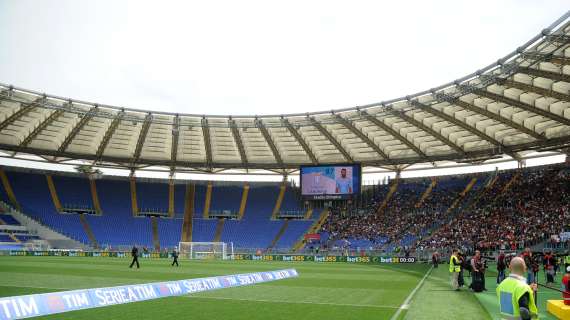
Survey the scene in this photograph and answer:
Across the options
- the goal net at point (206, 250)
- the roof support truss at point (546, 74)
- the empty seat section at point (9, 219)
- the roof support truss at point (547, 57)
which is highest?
the roof support truss at point (547, 57)

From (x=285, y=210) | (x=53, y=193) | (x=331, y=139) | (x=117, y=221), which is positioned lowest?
(x=117, y=221)

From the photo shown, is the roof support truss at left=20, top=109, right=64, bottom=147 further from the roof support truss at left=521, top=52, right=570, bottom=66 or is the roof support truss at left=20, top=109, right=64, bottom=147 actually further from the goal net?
the roof support truss at left=521, top=52, right=570, bottom=66

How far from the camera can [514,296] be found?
20.7 ft

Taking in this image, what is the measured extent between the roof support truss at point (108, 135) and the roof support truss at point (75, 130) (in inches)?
93.0

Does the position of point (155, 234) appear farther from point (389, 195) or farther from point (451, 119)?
point (451, 119)

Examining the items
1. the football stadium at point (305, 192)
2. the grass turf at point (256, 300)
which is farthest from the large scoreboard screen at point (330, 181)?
the grass turf at point (256, 300)

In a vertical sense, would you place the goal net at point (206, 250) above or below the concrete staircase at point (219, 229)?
below

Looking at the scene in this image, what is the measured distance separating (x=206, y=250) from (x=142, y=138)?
14.5 m

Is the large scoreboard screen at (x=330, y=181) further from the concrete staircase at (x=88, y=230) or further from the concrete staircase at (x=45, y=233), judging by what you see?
the concrete staircase at (x=45, y=233)

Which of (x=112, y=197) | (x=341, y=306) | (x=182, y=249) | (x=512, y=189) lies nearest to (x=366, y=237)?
(x=512, y=189)

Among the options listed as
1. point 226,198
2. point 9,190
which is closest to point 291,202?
point 226,198

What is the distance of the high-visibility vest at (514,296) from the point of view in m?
6.20

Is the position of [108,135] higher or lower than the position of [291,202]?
higher

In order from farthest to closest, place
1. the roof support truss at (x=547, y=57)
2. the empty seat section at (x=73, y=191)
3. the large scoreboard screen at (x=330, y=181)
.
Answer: the empty seat section at (x=73, y=191)
the large scoreboard screen at (x=330, y=181)
the roof support truss at (x=547, y=57)
